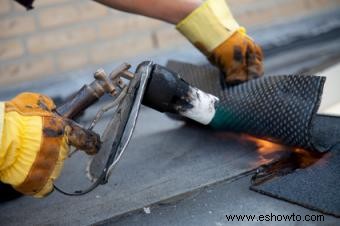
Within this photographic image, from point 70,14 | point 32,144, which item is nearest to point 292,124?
point 32,144

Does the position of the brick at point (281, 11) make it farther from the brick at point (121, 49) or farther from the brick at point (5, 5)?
the brick at point (5, 5)

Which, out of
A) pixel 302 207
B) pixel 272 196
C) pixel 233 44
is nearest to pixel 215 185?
pixel 272 196

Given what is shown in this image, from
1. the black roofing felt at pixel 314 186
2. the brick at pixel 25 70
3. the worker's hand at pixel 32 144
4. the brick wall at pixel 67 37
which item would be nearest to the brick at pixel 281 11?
the brick wall at pixel 67 37

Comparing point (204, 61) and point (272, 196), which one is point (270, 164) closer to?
point (272, 196)

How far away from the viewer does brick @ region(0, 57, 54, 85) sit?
2.90 m

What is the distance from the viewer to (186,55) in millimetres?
3219

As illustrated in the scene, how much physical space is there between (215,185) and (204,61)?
1.78 metres

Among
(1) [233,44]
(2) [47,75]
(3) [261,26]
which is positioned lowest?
(2) [47,75]

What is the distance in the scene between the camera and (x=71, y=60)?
305 centimetres

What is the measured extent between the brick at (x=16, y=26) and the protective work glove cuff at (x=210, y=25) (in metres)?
1.44

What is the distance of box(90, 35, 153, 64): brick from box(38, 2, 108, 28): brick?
23 centimetres

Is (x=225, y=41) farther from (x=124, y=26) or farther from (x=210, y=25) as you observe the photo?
(x=124, y=26)

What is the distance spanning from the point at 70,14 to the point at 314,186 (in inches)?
88.1

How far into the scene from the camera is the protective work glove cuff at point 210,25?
1.83 metres
